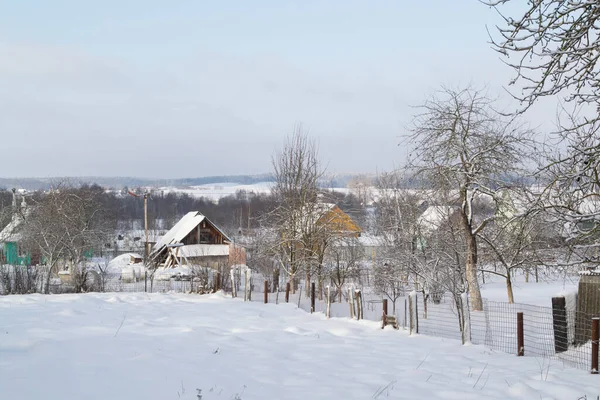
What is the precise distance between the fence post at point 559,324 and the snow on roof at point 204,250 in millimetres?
30394

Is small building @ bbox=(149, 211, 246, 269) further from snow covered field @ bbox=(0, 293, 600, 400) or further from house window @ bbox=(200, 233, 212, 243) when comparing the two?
snow covered field @ bbox=(0, 293, 600, 400)

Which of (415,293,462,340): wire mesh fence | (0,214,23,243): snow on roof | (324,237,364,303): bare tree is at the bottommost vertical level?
(415,293,462,340): wire mesh fence

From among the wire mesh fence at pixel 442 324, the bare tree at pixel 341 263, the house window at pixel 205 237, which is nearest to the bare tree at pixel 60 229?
the bare tree at pixel 341 263

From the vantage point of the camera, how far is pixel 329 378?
21.9ft

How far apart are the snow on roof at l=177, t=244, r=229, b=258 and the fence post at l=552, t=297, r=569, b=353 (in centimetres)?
3039

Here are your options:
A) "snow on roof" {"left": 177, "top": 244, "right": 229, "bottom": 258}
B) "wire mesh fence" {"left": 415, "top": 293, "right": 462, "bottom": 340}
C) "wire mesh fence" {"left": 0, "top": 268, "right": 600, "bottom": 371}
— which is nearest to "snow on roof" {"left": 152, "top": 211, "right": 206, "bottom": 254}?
"snow on roof" {"left": 177, "top": 244, "right": 229, "bottom": 258}

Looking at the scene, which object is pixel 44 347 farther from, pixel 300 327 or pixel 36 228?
pixel 36 228

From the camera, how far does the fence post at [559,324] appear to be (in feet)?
31.9

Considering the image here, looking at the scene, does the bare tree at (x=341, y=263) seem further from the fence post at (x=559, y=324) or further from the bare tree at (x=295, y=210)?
the fence post at (x=559, y=324)

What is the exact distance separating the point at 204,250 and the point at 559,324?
3287 cm

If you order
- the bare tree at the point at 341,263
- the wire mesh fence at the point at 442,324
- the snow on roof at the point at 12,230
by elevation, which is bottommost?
the wire mesh fence at the point at 442,324

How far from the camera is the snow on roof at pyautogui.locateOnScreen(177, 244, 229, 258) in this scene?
39066 mm

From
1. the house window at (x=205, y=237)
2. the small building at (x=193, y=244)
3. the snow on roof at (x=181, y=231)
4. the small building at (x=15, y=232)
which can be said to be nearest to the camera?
the small building at (x=15, y=232)

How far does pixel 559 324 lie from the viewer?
1007 centimetres
